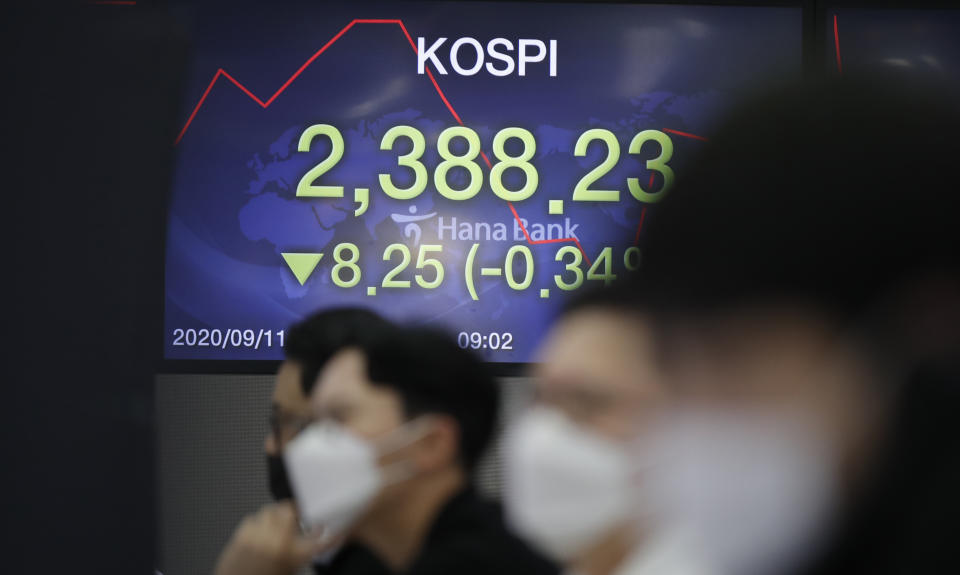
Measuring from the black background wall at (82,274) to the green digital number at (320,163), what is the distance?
378 mm

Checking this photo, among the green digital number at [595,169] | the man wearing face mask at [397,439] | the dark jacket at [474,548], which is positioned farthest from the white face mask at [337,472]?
the green digital number at [595,169]

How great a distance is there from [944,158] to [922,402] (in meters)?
0.11

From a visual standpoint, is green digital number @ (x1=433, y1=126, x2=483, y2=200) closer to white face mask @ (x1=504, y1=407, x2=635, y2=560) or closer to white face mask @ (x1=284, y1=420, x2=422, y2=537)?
white face mask @ (x1=284, y1=420, x2=422, y2=537)

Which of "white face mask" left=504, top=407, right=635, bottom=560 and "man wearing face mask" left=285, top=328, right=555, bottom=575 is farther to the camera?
"man wearing face mask" left=285, top=328, right=555, bottom=575

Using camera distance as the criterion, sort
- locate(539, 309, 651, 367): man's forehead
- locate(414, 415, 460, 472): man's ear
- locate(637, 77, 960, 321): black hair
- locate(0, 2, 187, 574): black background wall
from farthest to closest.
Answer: locate(0, 2, 187, 574): black background wall
locate(414, 415, 460, 472): man's ear
locate(539, 309, 651, 367): man's forehead
locate(637, 77, 960, 321): black hair

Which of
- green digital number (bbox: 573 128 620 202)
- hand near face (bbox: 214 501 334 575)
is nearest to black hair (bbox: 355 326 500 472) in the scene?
hand near face (bbox: 214 501 334 575)

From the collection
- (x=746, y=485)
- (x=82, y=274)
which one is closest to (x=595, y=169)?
(x=82, y=274)

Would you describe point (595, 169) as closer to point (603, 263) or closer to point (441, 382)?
point (603, 263)

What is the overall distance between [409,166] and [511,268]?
1.32ft

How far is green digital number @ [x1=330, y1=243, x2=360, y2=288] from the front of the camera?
2.77 meters

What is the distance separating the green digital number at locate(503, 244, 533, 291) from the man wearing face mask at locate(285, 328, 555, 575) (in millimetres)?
1151

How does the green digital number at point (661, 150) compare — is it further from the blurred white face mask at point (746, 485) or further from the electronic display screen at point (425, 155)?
the blurred white face mask at point (746, 485)

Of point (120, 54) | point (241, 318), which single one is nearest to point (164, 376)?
point (241, 318)

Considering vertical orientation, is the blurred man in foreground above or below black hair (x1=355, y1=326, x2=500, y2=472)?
above
